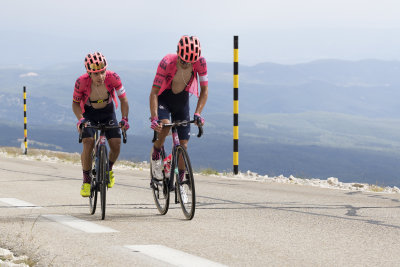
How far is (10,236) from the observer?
5914 millimetres

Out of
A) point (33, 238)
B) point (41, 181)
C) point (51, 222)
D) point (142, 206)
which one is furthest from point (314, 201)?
point (41, 181)

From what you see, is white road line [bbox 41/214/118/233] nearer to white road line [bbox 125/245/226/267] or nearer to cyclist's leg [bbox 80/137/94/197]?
cyclist's leg [bbox 80/137/94/197]

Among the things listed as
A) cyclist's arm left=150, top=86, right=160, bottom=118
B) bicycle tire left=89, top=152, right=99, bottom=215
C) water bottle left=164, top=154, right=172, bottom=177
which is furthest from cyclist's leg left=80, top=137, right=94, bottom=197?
cyclist's arm left=150, top=86, right=160, bottom=118

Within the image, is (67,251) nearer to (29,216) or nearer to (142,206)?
(29,216)

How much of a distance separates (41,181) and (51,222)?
222 inches

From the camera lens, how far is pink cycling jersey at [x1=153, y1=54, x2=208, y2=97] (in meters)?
7.10

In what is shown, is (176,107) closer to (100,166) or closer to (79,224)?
(100,166)

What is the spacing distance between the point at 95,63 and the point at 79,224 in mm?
1717

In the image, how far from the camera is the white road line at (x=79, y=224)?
20.7 feet

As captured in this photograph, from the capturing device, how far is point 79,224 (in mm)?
6730

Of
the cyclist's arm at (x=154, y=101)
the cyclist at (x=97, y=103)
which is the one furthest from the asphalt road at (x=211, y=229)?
the cyclist's arm at (x=154, y=101)

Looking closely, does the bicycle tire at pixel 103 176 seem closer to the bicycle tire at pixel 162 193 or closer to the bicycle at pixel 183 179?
the bicycle at pixel 183 179

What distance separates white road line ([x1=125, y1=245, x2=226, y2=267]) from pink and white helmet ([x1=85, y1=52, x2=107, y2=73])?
2381 mm

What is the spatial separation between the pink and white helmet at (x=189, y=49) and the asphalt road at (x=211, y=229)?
170 cm
